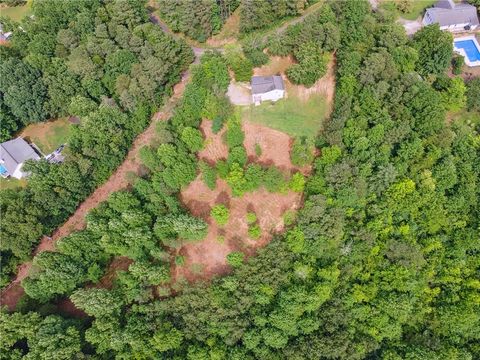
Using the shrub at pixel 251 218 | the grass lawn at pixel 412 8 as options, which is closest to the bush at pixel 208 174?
the shrub at pixel 251 218

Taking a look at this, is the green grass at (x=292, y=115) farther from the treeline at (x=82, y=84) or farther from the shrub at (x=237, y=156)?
the treeline at (x=82, y=84)

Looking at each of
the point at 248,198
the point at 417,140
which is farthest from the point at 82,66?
the point at 417,140

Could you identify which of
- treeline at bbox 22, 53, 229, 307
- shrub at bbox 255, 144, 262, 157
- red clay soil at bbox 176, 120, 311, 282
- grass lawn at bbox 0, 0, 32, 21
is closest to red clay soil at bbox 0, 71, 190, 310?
treeline at bbox 22, 53, 229, 307

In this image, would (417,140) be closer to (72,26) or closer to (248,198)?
(248,198)

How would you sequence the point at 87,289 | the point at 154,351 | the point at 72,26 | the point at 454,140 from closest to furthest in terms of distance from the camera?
the point at 154,351, the point at 87,289, the point at 454,140, the point at 72,26

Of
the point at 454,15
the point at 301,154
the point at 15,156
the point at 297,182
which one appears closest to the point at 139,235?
the point at 297,182

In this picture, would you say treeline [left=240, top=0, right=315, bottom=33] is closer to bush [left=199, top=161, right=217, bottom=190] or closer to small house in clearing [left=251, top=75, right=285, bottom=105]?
small house in clearing [left=251, top=75, right=285, bottom=105]
